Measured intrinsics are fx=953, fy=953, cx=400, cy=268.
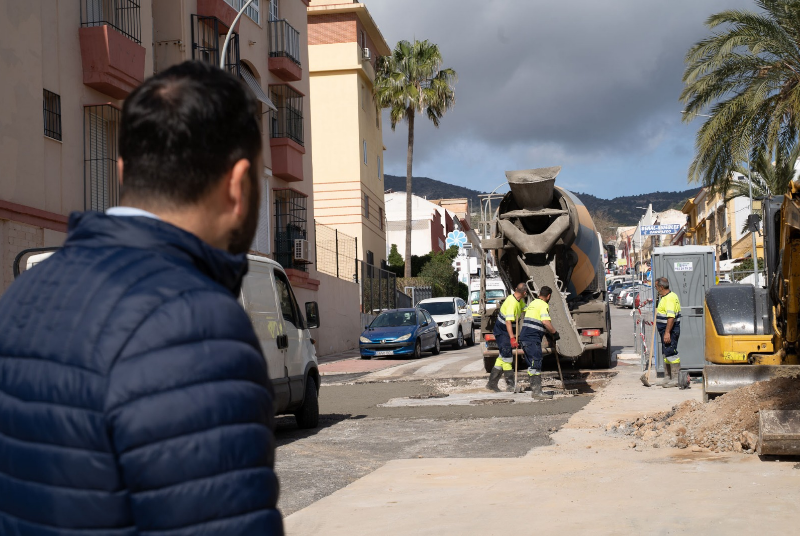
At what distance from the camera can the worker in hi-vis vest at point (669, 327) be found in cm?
1523

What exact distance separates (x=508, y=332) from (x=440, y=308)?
16336 millimetres

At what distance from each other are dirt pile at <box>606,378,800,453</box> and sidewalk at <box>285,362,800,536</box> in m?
0.30

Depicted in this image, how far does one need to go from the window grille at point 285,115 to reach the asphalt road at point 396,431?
40.5 ft

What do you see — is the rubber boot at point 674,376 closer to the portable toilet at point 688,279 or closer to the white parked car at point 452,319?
the portable toilet at point 688,279

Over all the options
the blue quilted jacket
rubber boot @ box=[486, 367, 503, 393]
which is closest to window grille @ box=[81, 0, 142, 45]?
rubber boot @ box=[486, 367, 503, 393]

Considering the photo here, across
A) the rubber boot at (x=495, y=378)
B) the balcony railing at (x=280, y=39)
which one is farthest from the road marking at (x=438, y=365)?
the balcony railing at (x=280, y=39)

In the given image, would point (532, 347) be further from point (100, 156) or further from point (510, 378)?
point (100, 156)

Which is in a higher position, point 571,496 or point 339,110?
point 339,110

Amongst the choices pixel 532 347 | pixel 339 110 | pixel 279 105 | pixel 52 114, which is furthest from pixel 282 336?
pixel 339 110

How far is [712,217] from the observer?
81.5 meters

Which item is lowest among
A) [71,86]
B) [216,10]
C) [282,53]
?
[71,86]

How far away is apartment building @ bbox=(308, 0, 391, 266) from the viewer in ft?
132

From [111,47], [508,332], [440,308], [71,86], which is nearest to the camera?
[508,332]

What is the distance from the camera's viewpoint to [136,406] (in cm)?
160
